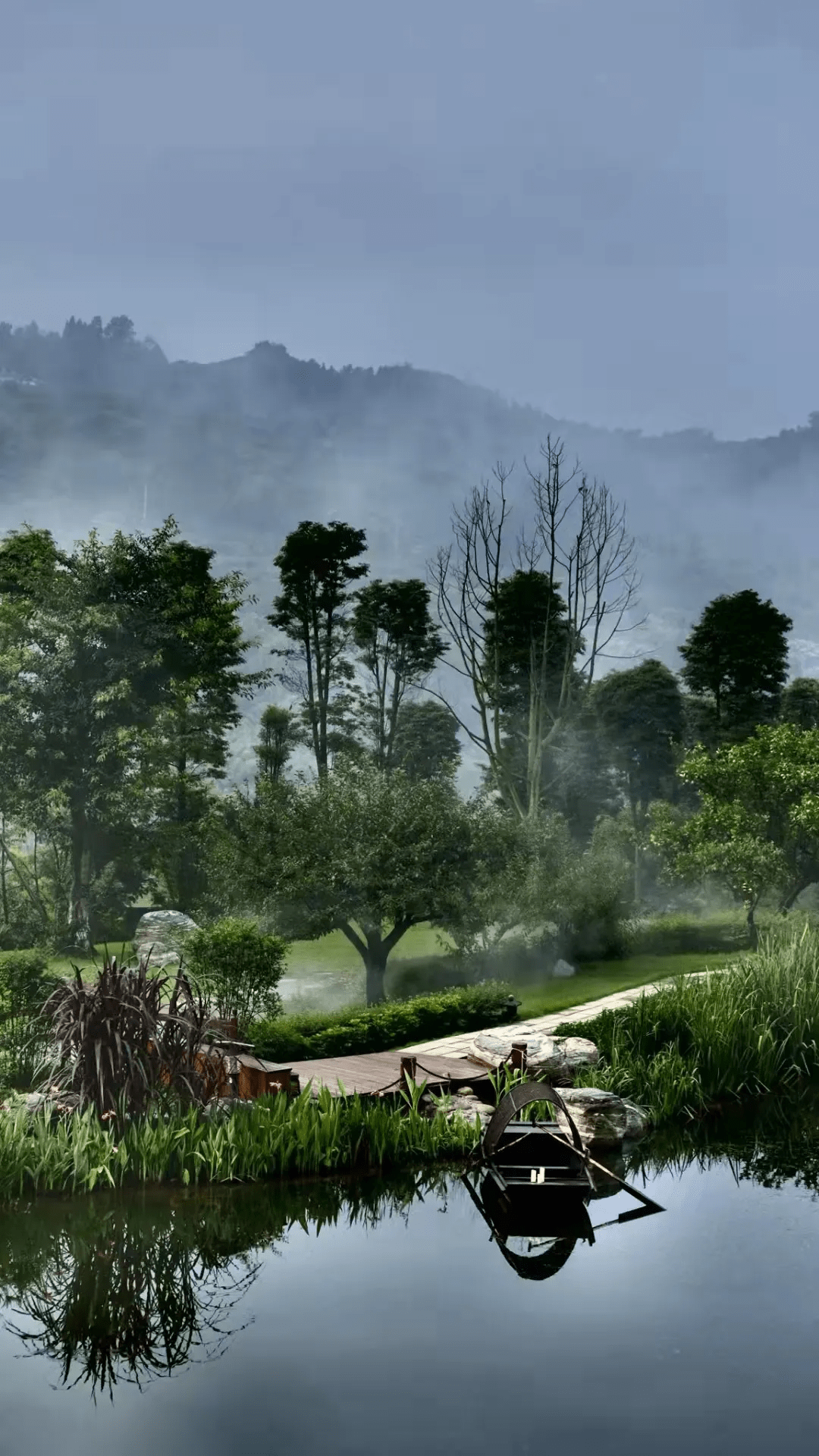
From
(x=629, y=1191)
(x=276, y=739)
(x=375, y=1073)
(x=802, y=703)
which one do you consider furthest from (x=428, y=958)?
(x=802, y=703)

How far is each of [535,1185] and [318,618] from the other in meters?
16.0

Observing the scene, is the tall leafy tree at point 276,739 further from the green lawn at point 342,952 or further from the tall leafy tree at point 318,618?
the green lawn at point 342,952

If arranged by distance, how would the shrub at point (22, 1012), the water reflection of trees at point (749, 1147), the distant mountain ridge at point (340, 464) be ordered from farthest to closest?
the distant mountain ridge at point (340, 464)
the shrub at point (22, 1012)
the water reflection of trees at point (749, 1147)

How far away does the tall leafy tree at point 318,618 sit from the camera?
21891 mm

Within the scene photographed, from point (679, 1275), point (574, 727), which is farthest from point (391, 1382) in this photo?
point (574, 727)

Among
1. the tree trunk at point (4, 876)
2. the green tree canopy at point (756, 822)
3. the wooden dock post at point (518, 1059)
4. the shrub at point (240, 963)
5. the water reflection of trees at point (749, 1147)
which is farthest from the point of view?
the green tree canopy at point (756, 822)

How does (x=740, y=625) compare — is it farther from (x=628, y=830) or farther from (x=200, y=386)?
(x=200, y=386)

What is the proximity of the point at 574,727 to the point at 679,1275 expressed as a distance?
1719 centimetres

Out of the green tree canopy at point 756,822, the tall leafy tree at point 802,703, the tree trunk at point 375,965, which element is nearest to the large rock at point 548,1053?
the tree trunk at point 375,965

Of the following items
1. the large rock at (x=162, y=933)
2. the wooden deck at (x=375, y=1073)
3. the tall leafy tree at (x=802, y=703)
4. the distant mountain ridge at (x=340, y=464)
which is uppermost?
the distant mountain ridge at (x=340, y=464)

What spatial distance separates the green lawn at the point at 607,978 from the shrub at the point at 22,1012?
5.21 metres

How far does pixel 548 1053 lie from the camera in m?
9.75

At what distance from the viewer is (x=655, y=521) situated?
59156 mm

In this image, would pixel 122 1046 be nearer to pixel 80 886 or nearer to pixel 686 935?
pixel 80 886
